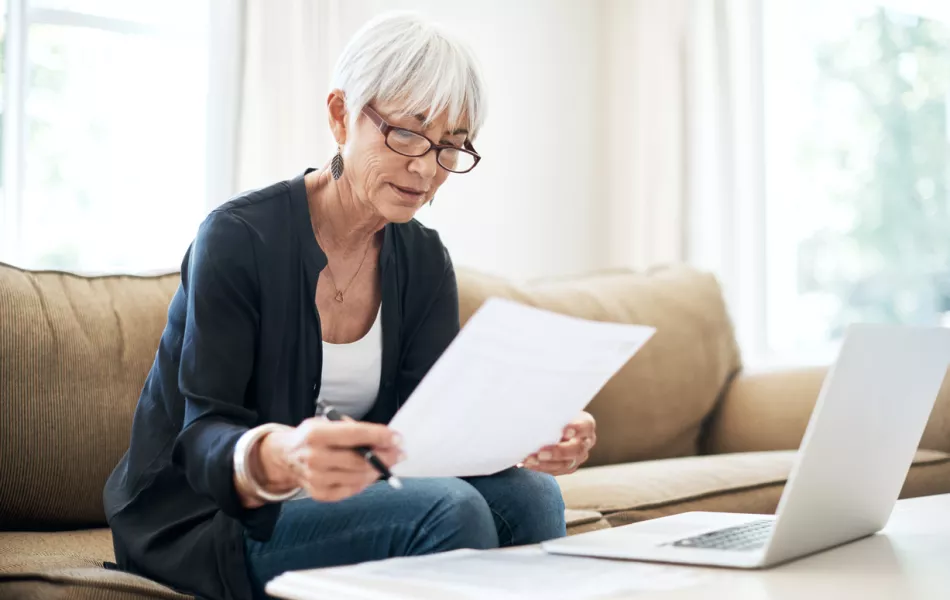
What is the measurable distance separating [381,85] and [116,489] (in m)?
0.60

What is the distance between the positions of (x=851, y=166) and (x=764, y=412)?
5.55ft

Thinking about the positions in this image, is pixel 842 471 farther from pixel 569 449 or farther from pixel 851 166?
pixel 851 166

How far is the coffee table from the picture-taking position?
76 centimetres

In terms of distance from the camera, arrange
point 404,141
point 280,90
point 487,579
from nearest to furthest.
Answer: point 487,579 → point 404,141 → point 280,90

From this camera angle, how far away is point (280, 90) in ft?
9.47

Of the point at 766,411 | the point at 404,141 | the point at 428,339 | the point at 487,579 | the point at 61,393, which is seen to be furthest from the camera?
the point at 766,411

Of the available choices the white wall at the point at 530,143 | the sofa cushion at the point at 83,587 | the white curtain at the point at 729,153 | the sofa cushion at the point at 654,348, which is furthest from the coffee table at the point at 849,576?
the white curtain at the point at 729,153

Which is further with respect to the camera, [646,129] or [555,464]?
[646,129]

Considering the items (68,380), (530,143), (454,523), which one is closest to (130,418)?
(68,380)

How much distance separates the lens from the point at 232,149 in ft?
9.53

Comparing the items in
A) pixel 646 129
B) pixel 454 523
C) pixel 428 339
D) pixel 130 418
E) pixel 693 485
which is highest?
pixel 646 129

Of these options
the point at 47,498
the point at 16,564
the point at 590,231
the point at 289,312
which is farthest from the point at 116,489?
the point at 590,231

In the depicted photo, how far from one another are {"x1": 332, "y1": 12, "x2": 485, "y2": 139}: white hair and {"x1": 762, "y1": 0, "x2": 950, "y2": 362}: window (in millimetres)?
2594

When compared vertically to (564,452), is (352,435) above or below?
above
